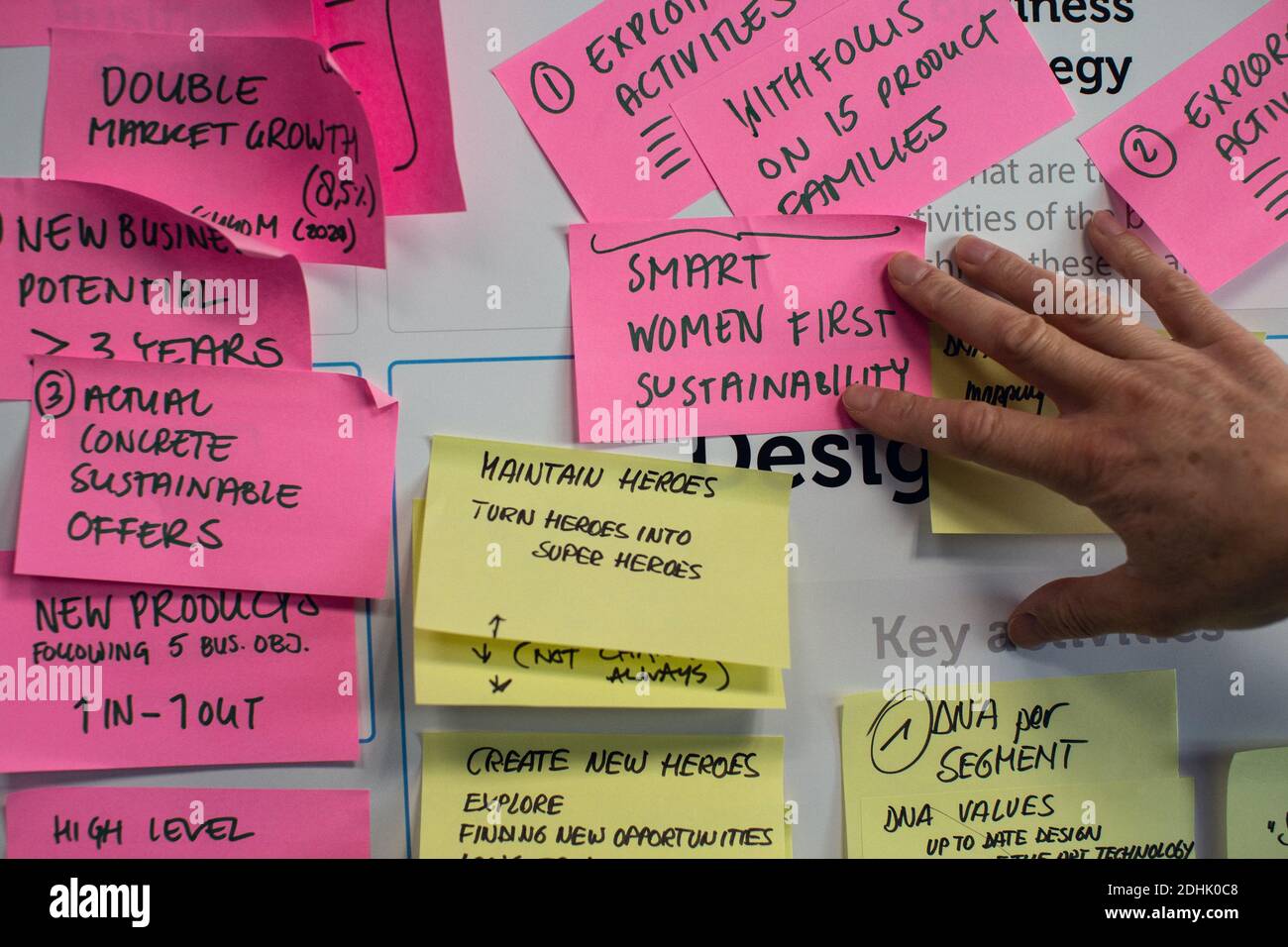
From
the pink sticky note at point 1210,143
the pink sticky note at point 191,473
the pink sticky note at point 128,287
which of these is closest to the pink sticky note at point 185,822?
the pink sticky note at point 191,473

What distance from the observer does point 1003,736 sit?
0.66 metres

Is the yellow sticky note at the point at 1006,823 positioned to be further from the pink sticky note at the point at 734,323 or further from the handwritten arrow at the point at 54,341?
the handwritten arrow at the point at 54,341

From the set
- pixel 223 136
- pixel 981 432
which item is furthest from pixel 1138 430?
pixel 223 136

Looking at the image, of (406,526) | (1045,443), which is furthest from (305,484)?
(1045,443)

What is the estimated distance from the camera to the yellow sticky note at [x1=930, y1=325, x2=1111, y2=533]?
0.64 metres

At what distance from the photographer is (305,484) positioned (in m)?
0.62

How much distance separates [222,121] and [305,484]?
0.26m

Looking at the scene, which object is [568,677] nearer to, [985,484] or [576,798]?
[576,798]

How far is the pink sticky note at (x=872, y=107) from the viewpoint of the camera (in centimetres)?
63

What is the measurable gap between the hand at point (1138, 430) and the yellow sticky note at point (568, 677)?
0.21 metres

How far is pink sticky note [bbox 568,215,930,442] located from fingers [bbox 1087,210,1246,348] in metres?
0.13

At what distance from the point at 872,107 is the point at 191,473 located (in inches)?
21.6

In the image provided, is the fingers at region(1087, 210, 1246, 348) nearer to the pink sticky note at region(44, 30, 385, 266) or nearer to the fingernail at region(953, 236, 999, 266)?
the fingernail at region(953, 236, 999, 266)
